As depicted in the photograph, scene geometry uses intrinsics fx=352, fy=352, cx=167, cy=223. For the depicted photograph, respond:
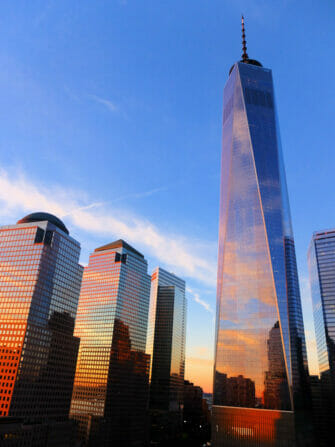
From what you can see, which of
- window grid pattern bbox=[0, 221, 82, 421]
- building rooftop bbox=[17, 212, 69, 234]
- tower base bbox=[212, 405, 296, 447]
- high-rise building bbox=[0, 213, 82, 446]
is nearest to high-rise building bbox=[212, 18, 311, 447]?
tower base bbox=[212, 405, 296, 447]

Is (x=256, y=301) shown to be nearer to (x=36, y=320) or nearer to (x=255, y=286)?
(x=255, y=286)

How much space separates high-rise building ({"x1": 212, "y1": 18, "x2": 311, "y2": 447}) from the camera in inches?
4783

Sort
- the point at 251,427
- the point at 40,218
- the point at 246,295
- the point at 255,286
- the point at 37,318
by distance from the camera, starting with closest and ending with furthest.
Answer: the point at 251,427 → the point at 255,286 → the point at 246,295 → the point at 37,318 → the point at 40,218

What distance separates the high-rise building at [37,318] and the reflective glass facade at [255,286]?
2974 inches

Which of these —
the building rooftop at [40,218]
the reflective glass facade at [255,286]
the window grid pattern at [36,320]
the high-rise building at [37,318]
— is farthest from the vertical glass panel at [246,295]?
the building rooftop at [40,218]

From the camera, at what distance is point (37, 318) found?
521 ft

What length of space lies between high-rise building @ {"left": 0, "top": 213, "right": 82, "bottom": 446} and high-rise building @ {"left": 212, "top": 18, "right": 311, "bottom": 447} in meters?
75.4

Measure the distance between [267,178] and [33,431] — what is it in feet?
446

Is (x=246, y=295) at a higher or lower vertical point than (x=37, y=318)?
higher

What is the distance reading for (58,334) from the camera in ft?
561

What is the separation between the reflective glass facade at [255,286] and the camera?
12369cm

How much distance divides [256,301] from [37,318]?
9665 centimetres

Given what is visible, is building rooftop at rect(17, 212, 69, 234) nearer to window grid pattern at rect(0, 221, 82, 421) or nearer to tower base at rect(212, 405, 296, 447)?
window grid pattern at rect(0, 221, 82, 421)

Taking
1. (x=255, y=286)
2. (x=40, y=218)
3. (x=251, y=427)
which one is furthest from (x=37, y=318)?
(x=251, y=427)
